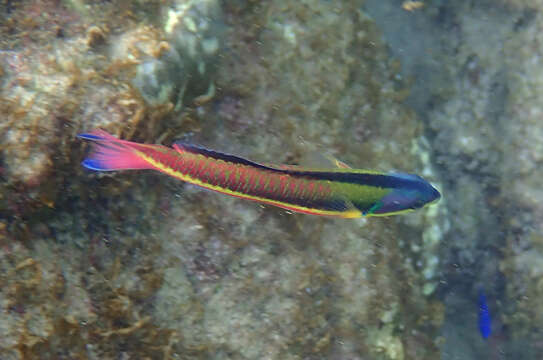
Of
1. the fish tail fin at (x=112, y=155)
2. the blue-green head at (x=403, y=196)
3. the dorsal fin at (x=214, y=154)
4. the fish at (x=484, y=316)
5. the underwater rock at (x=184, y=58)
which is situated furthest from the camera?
the fish at (x=484, y=316)

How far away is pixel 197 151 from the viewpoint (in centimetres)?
276

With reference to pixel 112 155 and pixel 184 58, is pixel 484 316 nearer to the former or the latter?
pixel 184 58

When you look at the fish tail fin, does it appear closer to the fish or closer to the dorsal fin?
the dorsal fin

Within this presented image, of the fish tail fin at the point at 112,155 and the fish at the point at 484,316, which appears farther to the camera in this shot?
the fish at the point at 484,316

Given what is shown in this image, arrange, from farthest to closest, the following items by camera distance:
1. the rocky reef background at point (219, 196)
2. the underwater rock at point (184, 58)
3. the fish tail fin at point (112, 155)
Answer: the underwater rock at point (184, 58) < the rocky reef background at point (219, 196) < the fish tail fin at point (112, 155)

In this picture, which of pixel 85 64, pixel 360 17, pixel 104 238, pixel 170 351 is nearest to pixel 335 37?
pixel 360 17

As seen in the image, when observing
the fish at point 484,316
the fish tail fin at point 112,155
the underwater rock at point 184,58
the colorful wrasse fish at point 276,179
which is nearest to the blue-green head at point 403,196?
the colorful wrasse fish at point 276,179

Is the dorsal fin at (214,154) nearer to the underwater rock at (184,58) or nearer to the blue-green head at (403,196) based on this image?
the blue-green head at (403,196)

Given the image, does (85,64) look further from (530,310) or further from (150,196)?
(530,310)

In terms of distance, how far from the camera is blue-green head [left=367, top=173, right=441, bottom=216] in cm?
312

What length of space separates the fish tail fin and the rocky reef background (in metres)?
0.97

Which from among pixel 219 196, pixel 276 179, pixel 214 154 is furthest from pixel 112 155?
pixel 219 196

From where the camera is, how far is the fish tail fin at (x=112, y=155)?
258 cm

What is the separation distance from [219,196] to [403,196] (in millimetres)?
1936
